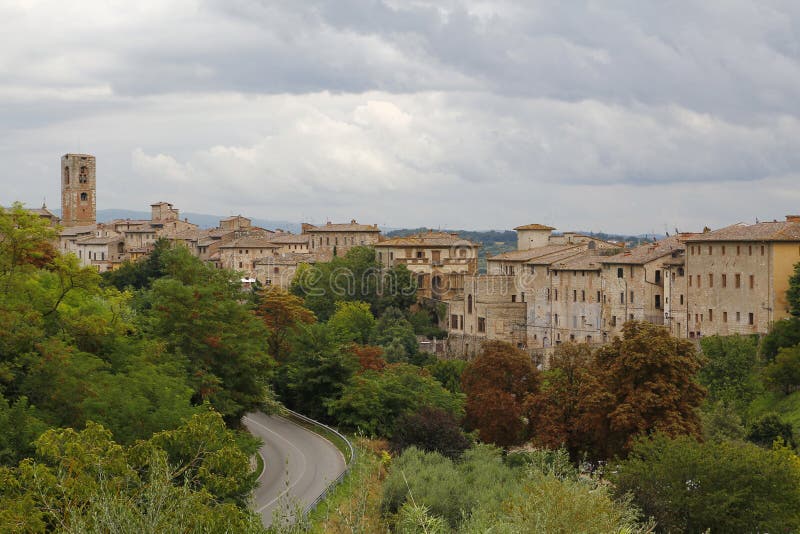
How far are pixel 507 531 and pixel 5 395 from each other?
1533cm

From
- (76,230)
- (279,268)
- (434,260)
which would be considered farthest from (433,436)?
(76,230)

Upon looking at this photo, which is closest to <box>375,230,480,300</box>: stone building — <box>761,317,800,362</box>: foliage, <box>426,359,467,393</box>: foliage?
<box>426,359,467,393</box>: foliage

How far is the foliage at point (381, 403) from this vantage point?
140 ft

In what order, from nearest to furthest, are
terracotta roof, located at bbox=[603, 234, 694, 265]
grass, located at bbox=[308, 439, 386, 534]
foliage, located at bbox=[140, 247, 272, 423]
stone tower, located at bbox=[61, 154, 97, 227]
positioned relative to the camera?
grass, located at bbox=[308, 439, 386, 534]
foliage, located at bbox=[140, 247, 272, 423]
terracotta roof, located at bbox=[603, 234, 694, 265]
stone tower, located at bbox=[61, 154, 97, 227]

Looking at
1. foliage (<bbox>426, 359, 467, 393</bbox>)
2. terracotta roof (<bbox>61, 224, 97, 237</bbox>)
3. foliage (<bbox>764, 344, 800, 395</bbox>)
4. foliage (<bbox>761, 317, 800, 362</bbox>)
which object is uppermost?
terracotta roof (<bbox>61, 224, 97, 237</bbox>)

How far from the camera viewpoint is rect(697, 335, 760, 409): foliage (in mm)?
52469

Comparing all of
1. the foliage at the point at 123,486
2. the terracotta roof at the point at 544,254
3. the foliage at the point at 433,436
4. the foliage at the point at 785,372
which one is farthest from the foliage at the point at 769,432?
the terracotta roof at the point at 544,254

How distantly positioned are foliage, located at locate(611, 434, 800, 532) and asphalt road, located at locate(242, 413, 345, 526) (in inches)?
320

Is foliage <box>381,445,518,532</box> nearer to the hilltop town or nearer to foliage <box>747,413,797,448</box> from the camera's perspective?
foliage <box>747,413,797,448</box>

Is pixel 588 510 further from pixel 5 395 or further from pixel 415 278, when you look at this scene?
pixel 415 278

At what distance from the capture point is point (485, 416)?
4291cm

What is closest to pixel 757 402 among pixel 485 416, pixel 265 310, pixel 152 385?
pixel 485 416

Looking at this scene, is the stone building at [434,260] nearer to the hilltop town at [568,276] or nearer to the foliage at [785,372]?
the hilltop town at [568,276]

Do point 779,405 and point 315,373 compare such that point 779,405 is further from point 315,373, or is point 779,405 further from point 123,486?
point 123,486
